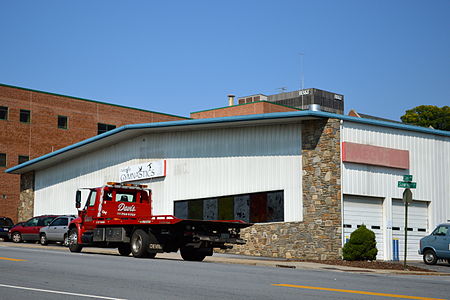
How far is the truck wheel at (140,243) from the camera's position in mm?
21050

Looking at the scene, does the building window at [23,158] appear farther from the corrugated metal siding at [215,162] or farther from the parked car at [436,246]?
the parked car at [436,246]

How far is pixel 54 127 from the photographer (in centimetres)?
5688

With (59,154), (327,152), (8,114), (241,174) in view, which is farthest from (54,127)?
(327,152)

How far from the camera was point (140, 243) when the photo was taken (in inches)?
838

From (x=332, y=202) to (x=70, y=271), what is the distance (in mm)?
14624

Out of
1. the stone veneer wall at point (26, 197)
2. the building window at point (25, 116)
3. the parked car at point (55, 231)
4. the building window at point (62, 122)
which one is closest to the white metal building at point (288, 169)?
the parked car at point (55, 231)

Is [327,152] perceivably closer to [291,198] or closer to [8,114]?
[291,198]

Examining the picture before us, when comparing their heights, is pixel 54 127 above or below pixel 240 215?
above

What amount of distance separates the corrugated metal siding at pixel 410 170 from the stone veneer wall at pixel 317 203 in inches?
23.1

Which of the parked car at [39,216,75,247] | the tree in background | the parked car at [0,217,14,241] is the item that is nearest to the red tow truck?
the parked car at [39,216,75,247]

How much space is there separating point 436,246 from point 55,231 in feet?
62.3

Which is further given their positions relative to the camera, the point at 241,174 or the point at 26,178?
the point at 26,178

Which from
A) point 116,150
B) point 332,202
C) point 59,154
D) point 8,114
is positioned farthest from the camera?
point 8,114

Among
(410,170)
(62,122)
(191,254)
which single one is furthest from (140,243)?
(62,122)
